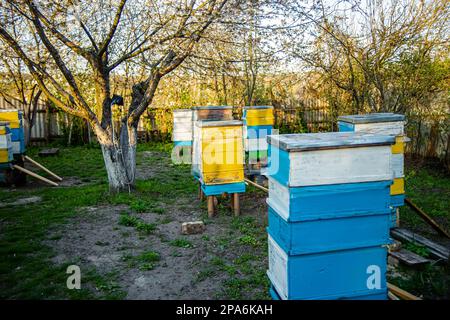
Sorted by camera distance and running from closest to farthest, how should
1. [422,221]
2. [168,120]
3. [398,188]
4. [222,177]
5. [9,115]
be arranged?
[398,188] < [422,221] < [222,177] < [9,115] < [168,120]

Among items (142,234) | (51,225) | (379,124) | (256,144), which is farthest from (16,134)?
(379,124)

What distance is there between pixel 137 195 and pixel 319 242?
5.21 m

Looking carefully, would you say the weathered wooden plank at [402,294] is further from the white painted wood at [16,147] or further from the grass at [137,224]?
the white painted wood at [16,147]

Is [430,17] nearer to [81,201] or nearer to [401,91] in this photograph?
[401,91]

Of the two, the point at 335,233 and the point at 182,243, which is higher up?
the point at 335,233

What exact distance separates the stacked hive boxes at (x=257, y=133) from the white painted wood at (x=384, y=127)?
346 cm

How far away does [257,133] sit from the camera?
8.30 metres

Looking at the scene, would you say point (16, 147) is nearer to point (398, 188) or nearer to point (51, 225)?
point (51, 225)

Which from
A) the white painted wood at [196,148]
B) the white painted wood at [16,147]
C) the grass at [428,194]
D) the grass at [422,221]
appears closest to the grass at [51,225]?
the white painted wood at [16,147]

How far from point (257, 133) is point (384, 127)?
11.9 feet

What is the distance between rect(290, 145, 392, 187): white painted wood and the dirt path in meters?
1.49

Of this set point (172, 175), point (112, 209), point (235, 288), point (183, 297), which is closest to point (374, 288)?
point (235, 288)

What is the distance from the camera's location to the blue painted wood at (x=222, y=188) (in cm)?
621

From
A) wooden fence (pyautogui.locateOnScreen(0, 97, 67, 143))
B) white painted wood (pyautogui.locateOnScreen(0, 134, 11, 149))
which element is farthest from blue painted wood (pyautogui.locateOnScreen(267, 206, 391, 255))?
wooden fence (pyautogui.locateOnScreen(0, 97, 67, 143))
